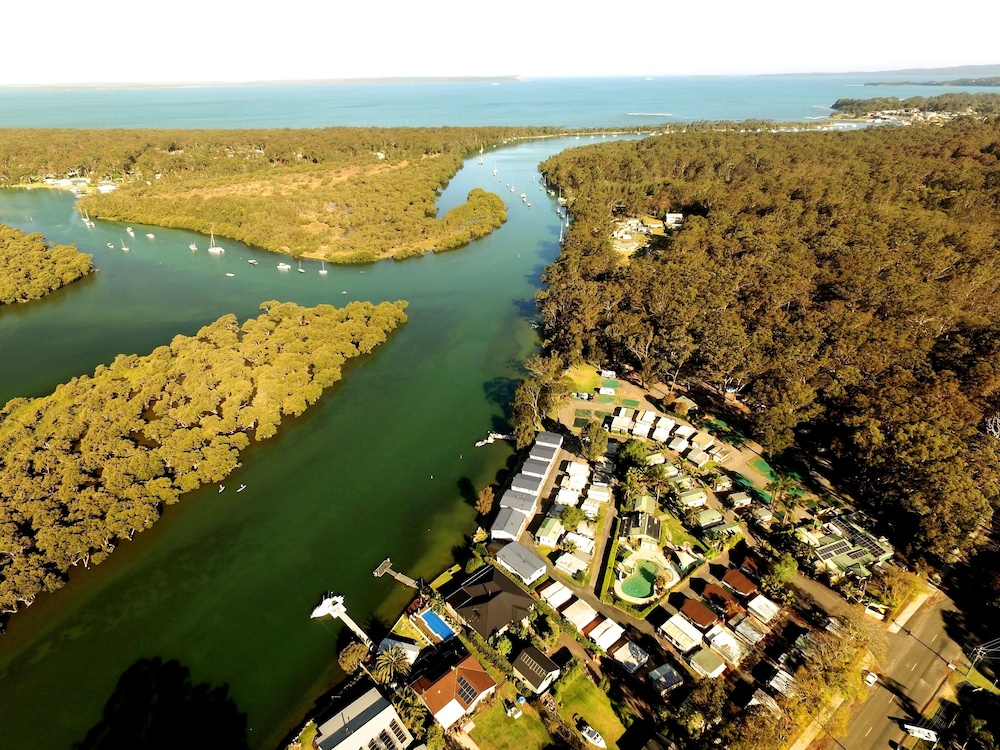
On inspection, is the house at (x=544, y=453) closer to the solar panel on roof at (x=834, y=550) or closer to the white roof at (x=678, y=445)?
the white roof at (x=678, y=445)

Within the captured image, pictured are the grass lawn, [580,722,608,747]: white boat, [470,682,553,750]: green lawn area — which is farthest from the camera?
the grass lawn

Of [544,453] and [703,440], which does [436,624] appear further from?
[703,440]

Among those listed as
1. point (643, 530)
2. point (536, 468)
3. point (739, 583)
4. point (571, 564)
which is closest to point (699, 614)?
point (739, 583)

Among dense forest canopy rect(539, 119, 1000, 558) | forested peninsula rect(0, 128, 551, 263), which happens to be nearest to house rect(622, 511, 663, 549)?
dense forest canopy rect(539, 119, 1000, 558)

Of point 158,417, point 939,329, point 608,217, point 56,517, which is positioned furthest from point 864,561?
point 608,217

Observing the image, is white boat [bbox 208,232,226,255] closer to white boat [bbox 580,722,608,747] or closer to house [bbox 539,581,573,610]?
house [bbox 539,581,573,610]

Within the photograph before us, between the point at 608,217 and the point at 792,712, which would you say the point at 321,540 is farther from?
the point at 608,217

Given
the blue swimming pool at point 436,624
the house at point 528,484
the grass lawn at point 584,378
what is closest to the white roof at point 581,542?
the house at point 528,484
